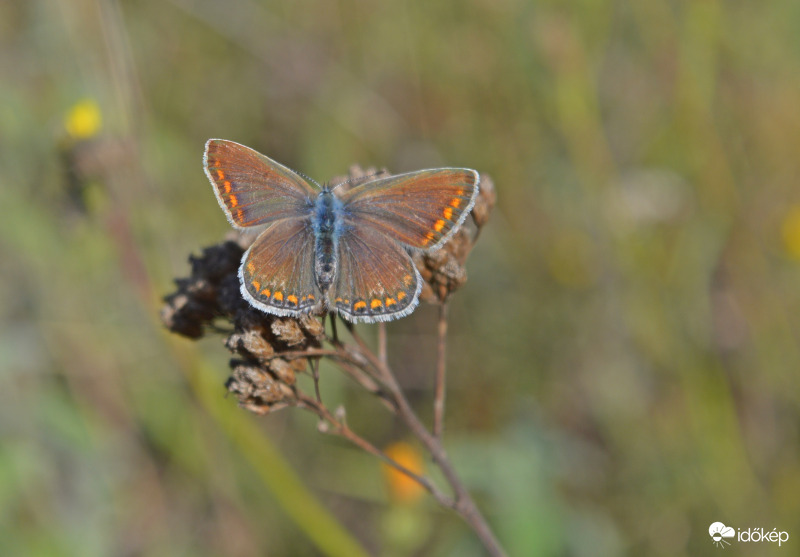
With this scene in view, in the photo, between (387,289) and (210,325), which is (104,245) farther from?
(387,289)

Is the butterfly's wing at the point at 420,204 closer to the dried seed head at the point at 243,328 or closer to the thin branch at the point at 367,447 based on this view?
the dried seed head at the point at 243,328

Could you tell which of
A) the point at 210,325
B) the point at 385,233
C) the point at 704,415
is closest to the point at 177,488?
the point at 210,325

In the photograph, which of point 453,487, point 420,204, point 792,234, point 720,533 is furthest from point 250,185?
point 792,234

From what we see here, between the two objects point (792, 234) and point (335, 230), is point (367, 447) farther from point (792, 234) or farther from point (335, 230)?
point (792, 234)

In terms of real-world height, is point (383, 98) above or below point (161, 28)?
below

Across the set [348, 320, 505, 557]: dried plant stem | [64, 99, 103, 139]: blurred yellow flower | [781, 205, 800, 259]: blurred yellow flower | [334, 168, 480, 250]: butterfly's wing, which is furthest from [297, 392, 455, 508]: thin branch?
[781, 205, 800, 259]: blurred yellow flower

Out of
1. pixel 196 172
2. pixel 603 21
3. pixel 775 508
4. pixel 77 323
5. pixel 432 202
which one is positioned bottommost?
pixel 775 508
